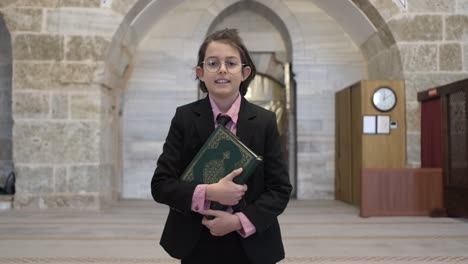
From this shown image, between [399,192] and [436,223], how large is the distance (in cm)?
64

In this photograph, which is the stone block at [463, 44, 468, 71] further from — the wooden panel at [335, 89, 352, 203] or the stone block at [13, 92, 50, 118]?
the stone block at [13, 92, 50, 118]

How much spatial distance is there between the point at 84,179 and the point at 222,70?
18.2ft

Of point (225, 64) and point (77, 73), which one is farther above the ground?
point (77, 73)

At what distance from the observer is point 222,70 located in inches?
58.7

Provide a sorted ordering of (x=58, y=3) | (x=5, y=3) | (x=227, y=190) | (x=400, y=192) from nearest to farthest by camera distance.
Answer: (x=227, y=190)
(x=400, y=192)
(x=5, y=3)
(x=58, y=3)

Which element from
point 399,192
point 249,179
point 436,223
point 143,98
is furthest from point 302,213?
point 249,179

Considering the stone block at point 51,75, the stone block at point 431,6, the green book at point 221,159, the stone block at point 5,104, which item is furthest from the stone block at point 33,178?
the green book at point 221,159

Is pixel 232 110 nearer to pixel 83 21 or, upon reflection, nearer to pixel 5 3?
pixel 83 21

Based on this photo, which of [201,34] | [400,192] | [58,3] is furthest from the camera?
[201,34]

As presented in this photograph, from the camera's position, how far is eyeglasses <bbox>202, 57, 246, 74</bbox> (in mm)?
1510

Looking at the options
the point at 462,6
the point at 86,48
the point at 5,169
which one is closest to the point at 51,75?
the point at 86,48

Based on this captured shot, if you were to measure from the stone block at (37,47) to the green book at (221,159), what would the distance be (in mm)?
5731

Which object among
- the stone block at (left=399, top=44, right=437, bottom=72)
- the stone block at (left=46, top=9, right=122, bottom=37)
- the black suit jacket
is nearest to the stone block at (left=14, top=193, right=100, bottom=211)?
the stone block at (left=46, top=9, right=122, bottom=37)

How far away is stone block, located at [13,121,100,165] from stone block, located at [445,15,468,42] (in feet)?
16.0
